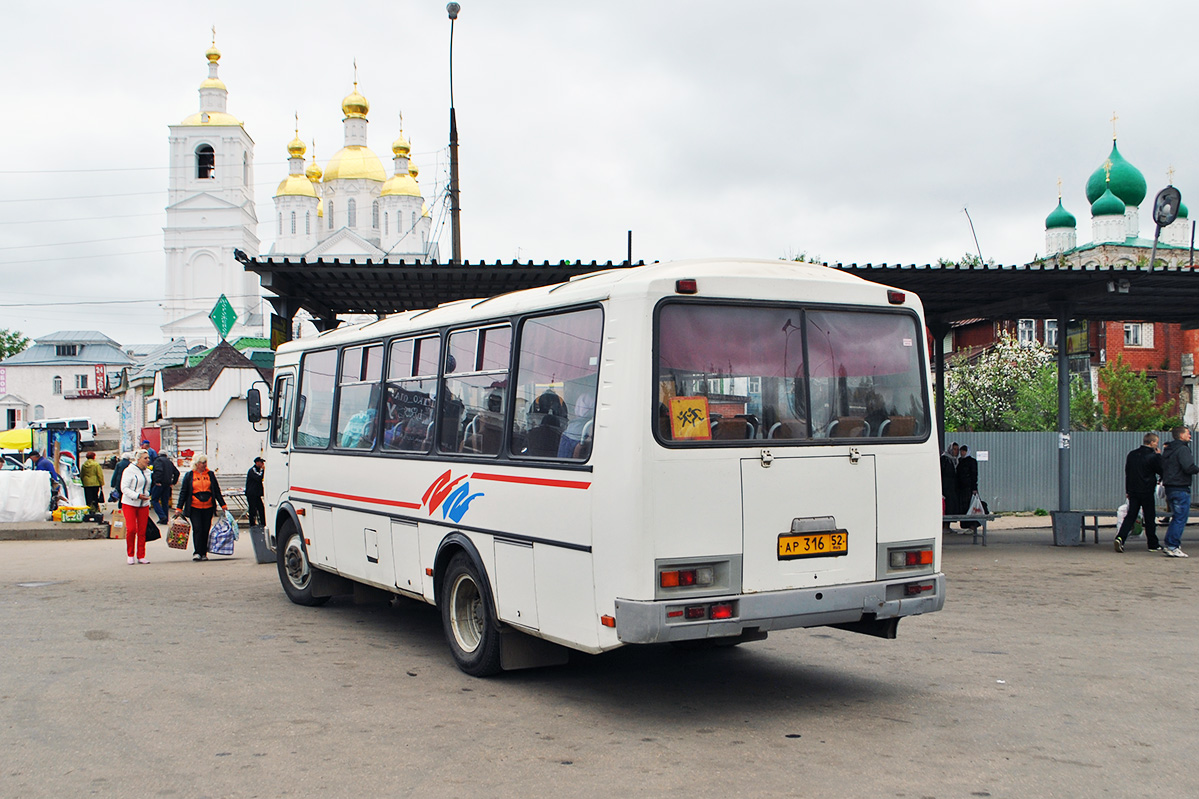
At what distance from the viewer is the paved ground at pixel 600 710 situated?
5.73m

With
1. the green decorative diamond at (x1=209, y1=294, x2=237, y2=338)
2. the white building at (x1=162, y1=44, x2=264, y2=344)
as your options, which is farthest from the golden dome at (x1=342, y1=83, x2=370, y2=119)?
the green decorative diamond at (x1=209, y1=294, x2=237, y2=338)

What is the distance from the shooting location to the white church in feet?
307

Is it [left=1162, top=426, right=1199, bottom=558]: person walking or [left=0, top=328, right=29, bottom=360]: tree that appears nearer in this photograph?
[left=1162, top=426, right=1199, bottom=558]: person walking

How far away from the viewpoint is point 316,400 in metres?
11.3

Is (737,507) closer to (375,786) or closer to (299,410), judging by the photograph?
(375,786)

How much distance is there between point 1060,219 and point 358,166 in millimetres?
57827

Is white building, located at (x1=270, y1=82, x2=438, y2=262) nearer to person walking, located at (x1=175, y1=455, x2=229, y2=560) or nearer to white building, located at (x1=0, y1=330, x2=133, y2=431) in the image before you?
white building, located at (x1=0, y1=330, x2=133, y2=431)

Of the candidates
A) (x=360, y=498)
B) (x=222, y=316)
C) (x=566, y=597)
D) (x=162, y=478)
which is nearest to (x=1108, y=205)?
(x=222, y=316)

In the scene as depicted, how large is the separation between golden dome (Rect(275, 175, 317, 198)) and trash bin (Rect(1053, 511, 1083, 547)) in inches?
3386

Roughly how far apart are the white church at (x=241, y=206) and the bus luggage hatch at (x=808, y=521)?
87245 mm

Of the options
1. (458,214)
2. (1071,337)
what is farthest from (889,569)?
(458,214)

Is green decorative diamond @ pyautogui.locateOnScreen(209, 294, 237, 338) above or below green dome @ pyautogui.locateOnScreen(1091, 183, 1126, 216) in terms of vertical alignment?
A: below

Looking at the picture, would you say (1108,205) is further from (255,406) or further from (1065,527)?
(255,406)

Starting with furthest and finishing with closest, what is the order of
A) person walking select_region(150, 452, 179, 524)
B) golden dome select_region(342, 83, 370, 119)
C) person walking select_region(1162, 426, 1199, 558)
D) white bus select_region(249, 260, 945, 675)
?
golden dome select_region(342, 83, 370, 119)
person walking select_region(150, 452, 179, 524)
person walking select_region(1162, 426, 1199, 558)
white bus select_region(249, 260, 945, 675)
